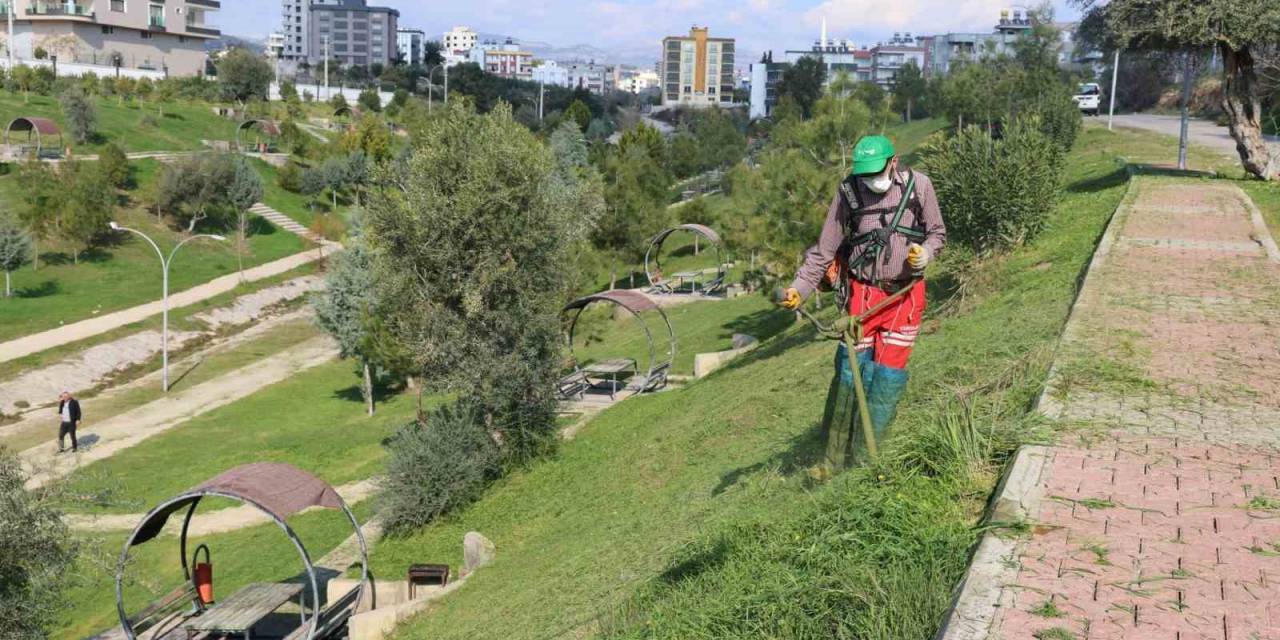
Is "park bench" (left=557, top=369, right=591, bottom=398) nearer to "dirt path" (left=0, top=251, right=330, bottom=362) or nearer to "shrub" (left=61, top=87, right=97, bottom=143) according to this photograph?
"dirt path" (left=0, top=251, right=330, bottom=362)

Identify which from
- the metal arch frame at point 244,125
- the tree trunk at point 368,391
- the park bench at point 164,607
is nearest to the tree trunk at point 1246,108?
the tree trunk at point 368,391

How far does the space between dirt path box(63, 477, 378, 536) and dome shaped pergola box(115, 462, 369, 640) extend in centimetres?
557

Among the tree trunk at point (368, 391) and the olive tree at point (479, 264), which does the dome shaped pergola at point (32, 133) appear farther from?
the olive tree at point (479, 264)

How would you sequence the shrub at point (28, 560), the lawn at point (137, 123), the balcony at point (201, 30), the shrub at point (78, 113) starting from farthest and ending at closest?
Result: 1. the balcony at point (201, 30)
2. the lawn at point (137, 123)
3. the shrub at point (78, 113)
4. the shrub at point (28, 560)

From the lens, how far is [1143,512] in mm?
5938

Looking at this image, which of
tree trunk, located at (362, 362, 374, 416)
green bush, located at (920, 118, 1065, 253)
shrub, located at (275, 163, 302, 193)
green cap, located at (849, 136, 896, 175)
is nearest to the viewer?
green cap, located at (849, 136, 896, 175)

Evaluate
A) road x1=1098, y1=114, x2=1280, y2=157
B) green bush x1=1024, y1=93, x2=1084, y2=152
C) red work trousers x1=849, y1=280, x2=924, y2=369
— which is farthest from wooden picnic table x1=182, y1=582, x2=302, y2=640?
green bush x1=1024, y1=93, x2=1084, y2=152

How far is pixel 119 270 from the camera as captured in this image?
4512 cm

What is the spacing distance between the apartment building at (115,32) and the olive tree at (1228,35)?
83.5 meters

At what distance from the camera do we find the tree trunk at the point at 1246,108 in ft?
80.3

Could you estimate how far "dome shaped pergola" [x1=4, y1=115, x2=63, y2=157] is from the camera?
2166 inches

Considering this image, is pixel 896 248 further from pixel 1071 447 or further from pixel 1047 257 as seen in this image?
pixel 1047 257

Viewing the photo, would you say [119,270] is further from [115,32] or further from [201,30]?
[201,30]

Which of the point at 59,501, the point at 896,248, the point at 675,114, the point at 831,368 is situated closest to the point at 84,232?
the point at 59,501
